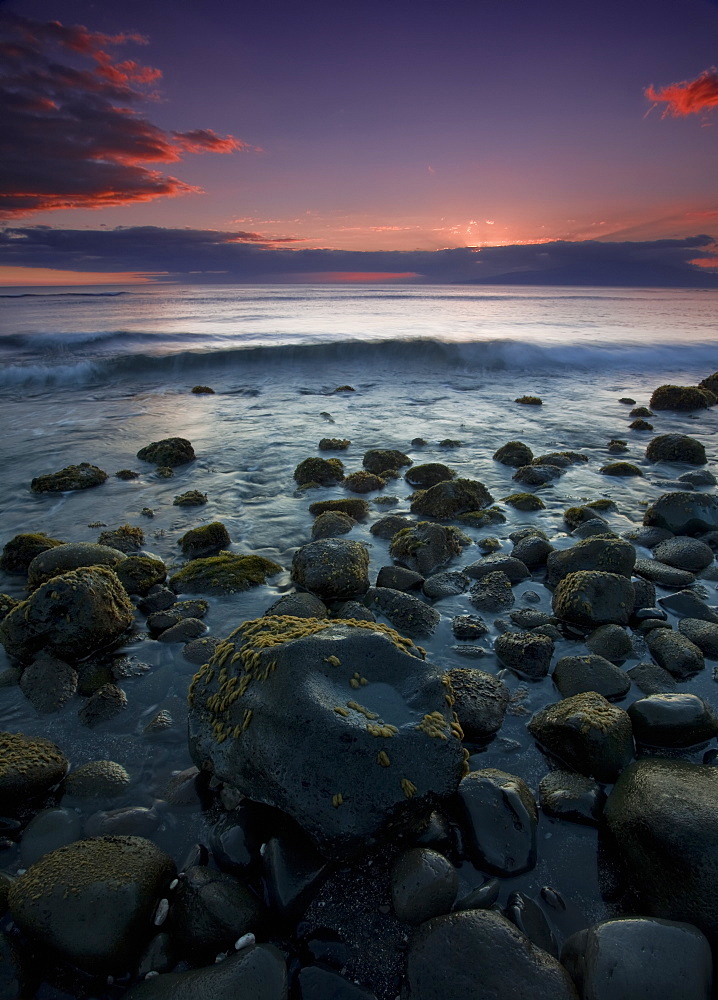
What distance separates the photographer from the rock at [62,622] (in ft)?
15.6

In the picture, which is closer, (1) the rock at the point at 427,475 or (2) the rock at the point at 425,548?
(2) the rock at the point at 425,548

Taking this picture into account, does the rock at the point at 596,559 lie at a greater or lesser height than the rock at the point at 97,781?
greater

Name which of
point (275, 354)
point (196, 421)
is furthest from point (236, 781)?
point (275, 354)

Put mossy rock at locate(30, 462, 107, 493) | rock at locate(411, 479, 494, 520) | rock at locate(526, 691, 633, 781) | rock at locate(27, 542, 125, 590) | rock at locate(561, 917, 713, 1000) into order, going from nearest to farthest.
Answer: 1. rock at locate(561, 917, 713, 1000)
2. rock at locate(526, 691, 633, 781)
3. rock at locate(27, 542, 125, 590)
4. rock at locate(411, 479, 494, 520)
5. mossy rock at locate(30, 462, 107, 493)

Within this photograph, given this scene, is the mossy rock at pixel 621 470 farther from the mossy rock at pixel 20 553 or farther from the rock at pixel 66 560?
the mossy rock at pixel 20 553

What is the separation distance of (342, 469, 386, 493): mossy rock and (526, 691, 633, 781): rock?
5.66 metres

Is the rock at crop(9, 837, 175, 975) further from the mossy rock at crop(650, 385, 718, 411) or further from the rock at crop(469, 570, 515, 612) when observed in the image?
the mossy rock at crop(650, 385, 718, 411)

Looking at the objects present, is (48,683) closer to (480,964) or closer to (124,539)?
(124,539)

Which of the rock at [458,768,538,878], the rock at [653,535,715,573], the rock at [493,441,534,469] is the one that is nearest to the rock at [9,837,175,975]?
the rock at [458,768,538,878]

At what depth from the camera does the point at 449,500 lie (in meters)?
7.96

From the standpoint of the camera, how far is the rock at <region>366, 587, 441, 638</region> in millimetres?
5191

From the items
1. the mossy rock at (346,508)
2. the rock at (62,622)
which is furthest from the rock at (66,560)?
the mossy rock at (346,508)

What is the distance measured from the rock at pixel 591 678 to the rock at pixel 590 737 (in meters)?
0.44

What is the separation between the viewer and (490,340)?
28.2 meters
